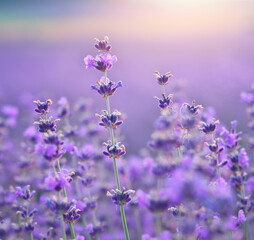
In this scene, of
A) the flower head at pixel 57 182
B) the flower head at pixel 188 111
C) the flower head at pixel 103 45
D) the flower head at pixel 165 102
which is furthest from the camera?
the flower head at pixel 103 45

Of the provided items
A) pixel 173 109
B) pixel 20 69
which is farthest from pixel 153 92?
pixel 173 109

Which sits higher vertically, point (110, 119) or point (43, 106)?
point (43, 106)

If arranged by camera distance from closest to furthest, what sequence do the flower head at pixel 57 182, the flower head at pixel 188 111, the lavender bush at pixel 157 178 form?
the lavender bush at pixel 157 178 < the flower head at pixel 57 182 < the flower head at pixel 188 111

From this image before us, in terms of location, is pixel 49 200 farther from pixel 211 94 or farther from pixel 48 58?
pixel 48 58

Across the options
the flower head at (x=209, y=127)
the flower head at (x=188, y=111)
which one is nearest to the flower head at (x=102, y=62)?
the flower head at (x=188, y=111)

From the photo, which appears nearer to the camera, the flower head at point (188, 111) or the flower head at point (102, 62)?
the flower head at point (188, 111)

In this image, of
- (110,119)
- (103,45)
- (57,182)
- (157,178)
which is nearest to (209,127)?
(110,119)

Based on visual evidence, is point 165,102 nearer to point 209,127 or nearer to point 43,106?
point 209,127

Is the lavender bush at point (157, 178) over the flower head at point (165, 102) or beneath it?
beneath

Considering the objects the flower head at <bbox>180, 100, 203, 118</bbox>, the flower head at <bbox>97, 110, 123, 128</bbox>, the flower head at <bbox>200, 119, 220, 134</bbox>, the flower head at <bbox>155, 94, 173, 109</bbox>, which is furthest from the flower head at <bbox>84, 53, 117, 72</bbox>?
the flower head at <bbox>200, 119, 220, 134</bbox>

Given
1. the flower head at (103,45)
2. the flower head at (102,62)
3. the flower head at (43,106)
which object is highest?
the flower head at (103,45)

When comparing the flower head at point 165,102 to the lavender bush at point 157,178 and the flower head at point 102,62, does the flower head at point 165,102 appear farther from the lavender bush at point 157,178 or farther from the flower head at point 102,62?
the flower head at point 102,62
